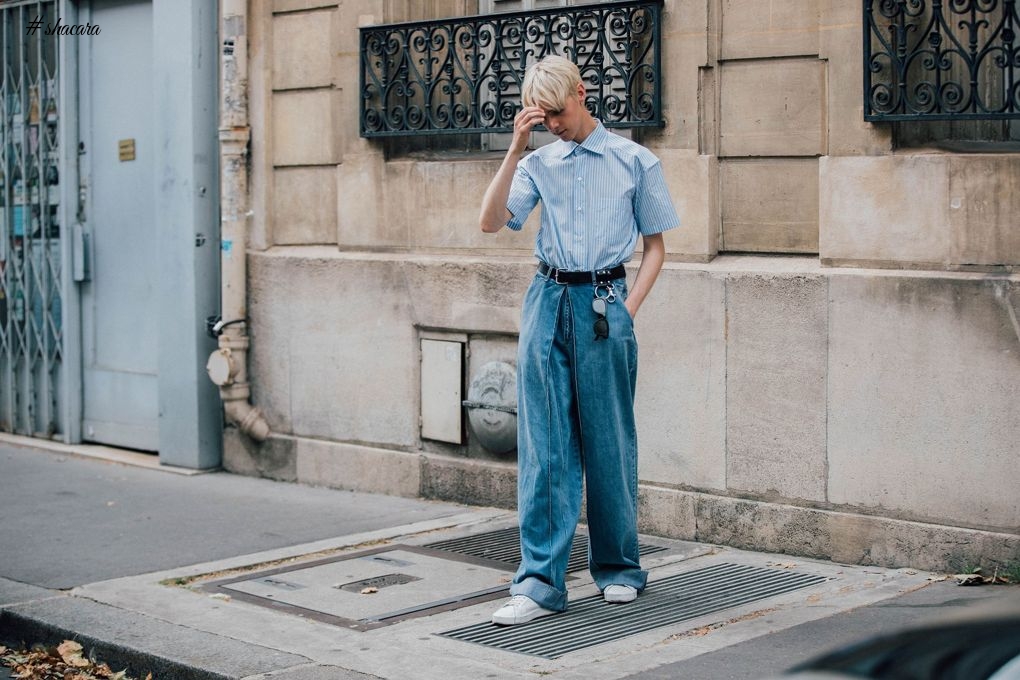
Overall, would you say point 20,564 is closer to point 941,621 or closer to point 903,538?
point 903,538

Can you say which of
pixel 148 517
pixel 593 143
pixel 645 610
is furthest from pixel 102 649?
pixel 593 143

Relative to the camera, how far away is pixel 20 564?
22.1 ft

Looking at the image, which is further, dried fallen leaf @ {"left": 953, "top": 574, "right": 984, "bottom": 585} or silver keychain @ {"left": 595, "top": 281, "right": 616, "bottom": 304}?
dried fallen leaf @ {"left": 953, "top": 574, "right": 984, "bottom": 585}

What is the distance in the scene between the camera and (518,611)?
5465mm

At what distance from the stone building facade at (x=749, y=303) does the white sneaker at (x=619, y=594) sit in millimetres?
1127

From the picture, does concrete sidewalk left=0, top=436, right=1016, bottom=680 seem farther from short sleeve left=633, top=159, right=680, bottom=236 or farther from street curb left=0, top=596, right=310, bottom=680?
short sleeve left=633, top=159, right=680, bottom=236

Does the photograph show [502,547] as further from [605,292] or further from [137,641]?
[137,641]

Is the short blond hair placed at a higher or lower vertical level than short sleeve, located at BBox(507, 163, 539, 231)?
higher

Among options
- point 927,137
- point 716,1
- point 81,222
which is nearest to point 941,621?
point 927,137

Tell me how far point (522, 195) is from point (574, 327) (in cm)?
54

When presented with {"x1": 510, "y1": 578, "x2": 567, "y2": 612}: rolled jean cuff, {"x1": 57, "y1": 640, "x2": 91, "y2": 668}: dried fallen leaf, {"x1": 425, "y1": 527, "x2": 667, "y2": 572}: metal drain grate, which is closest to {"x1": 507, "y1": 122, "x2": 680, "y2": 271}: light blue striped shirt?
{"x1": 510, "y1": 578, "x2": 567, "y2": 612}: rolled jean cuff

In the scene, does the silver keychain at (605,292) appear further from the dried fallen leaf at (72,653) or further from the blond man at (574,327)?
the dried fallen leaf at (72,653)

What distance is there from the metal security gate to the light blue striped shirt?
5.25 metres

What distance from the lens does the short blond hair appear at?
5.39 m
